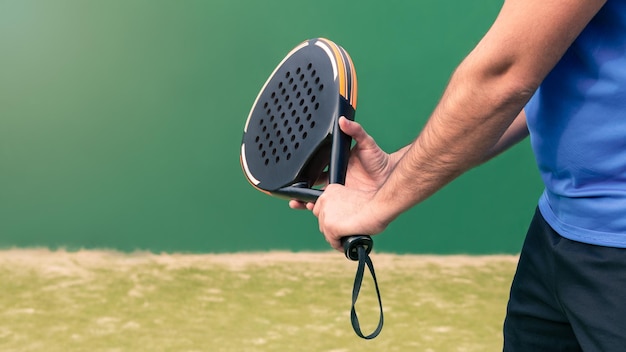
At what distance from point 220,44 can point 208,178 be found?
19.1 inches

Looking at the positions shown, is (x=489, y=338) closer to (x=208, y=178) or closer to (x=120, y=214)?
(x=208, y=178)

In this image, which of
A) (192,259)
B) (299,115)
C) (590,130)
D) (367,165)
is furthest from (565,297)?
(192,259)

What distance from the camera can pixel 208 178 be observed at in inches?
112

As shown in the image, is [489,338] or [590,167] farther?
[489,338]

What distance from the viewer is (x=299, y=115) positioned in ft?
3.44

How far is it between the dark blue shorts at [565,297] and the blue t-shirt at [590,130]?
2 cm

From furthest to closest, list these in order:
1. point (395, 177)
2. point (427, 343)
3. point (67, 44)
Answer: point (67, 44) < point (427, 343) < point (395, 177)

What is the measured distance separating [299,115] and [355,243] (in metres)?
0.25

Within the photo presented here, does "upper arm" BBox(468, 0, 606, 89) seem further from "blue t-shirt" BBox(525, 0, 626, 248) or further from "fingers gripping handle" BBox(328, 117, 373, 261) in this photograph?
"fingers gripping handle" BBox(328, 117, 373, 261)

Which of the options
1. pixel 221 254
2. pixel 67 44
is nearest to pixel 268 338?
pixel 221 254

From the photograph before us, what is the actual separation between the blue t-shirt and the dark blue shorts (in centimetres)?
2

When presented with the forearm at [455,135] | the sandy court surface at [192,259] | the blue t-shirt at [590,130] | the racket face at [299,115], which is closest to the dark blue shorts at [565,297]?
the blue t-shirt at [590,130]

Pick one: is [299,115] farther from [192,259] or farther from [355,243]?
[192,259]

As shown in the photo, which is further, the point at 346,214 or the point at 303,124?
the point at 303,124
